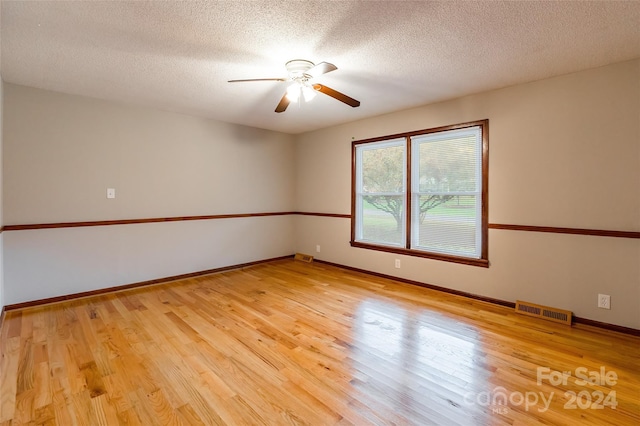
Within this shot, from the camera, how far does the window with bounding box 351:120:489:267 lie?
360 cm

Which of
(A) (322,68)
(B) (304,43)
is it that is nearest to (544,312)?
(A) (322,68)

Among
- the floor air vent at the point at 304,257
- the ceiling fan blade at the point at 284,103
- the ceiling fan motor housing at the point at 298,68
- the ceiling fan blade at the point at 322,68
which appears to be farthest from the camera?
the floor air vent at the point at 304,257

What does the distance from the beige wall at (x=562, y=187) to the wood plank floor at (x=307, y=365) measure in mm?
358

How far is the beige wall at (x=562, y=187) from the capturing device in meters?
2.67

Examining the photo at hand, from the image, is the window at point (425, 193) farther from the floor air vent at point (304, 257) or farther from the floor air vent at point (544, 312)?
the floor air vent at point (304, 257)

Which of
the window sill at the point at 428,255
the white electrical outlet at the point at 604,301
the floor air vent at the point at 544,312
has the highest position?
the window sill at the point at 428,255

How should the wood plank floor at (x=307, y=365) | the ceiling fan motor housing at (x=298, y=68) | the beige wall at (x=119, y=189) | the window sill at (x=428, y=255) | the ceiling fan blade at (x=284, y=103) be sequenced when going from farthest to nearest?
the window sill at (x=428, y=255), the beige wall at (x=119, y=189), the ceiling fan blade at (x=284, y=103), the ceiling fan motor housing at (x=298, y=68), the wood plank floor at (x=307, y=365)

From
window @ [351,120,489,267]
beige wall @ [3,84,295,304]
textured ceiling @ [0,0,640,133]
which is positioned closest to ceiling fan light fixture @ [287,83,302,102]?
textured ceiling @ [0,0,640,133]

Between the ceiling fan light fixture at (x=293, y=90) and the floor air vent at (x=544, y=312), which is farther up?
the ceiling fan light fixture at (x=293, y=90)

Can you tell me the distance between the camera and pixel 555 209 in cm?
303

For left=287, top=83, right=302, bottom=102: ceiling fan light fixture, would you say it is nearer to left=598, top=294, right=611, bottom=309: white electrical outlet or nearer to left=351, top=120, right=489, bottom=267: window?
left=351, top=120, right=489, bottom=267: window

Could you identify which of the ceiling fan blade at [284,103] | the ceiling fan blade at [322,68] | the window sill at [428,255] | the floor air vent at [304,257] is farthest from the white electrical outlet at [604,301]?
the floor air vent at [304,257]

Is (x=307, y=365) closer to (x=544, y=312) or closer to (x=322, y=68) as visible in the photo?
(x=322, y=68)

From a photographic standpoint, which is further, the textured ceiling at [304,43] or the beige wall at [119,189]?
the beige wall at [119,189]
